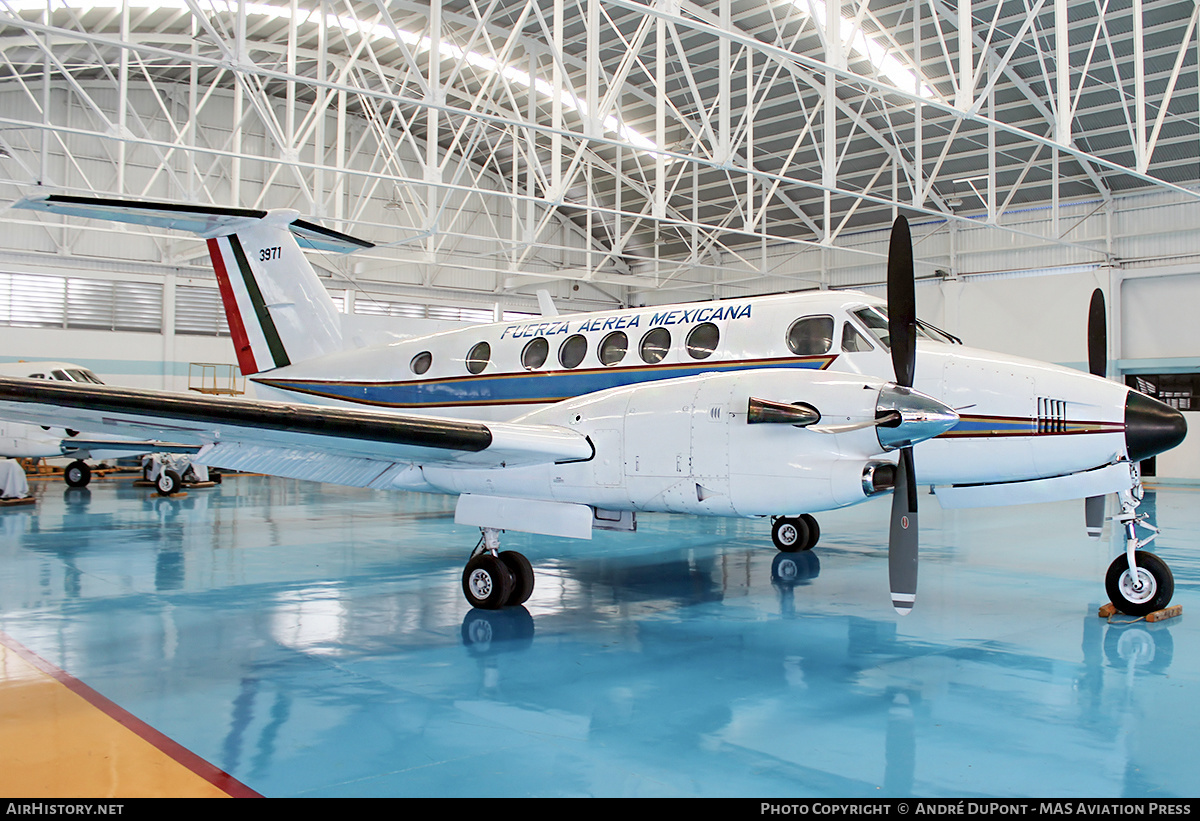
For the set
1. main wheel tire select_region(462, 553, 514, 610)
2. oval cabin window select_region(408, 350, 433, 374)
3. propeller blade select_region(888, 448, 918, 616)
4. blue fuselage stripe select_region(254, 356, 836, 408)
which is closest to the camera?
propeller blade select_region(888, 448, 918, 616)

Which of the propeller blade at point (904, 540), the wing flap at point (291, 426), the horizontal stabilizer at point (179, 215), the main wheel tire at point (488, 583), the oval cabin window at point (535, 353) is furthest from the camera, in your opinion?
the oval cabin window at point (535, 353)

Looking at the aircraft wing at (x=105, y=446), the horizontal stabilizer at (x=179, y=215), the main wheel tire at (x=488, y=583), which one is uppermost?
the horizontal stabilizer at (x=179, y=215)

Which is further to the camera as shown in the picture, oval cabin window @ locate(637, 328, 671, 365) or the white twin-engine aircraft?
oval cabin window @ locate(637, 328, 671, 365)

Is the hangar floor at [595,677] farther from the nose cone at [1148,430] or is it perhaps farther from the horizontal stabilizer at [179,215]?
the horizontal stabilizer at [179,215]

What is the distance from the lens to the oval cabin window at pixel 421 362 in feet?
37.0

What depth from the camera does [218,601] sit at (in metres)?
8.22

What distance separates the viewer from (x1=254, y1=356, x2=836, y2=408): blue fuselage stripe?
29.7 ft

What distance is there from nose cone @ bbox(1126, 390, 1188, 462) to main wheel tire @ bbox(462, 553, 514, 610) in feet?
18.1

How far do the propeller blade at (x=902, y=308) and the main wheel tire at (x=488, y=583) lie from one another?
3.88m

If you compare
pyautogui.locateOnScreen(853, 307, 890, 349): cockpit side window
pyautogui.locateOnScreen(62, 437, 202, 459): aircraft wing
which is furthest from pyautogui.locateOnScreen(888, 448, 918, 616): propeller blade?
pyautogui.locateOnScreen(62, 437, 202, 459): aircraft wing

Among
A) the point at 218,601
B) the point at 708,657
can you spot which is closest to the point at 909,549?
the point at 708,657

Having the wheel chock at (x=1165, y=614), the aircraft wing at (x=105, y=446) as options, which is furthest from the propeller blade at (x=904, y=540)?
the aircraft wing at (x=105, y=446)

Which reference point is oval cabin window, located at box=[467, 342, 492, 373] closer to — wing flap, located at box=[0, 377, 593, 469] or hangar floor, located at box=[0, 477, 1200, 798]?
hangar floor, located at box=[0, 477, 1200, 798]

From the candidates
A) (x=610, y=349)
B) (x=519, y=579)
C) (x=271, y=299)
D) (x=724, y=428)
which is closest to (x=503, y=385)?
(x=610, y=349)
